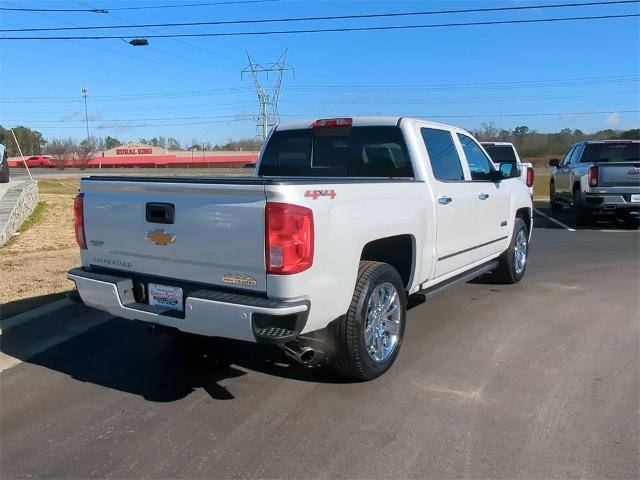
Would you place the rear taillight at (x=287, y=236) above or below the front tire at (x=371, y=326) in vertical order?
above

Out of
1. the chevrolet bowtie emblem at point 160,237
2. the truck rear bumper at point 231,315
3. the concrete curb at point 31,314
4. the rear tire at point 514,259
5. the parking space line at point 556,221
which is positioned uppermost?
the chevrolet bowtie emblem at point 160,237

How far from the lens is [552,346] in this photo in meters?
5.09

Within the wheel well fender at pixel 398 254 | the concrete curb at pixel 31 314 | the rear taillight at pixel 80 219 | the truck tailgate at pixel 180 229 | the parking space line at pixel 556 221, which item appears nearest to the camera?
the truck tailgate at pixel 180 229

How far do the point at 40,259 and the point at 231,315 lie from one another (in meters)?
6.21

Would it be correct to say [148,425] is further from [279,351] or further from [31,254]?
[31,254]

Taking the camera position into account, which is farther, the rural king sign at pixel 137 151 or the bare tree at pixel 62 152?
the rural king sign at pixel 137 151

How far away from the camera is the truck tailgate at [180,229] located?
3.49m

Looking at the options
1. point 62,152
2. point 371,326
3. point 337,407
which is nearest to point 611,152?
point 371,326

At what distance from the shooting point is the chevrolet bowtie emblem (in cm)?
384

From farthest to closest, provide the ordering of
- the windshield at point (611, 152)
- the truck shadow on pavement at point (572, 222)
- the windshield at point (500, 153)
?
the windshield at point (500, 153), the windshield at point (611, 152), the truck shadow on pavement at point (572, 222)

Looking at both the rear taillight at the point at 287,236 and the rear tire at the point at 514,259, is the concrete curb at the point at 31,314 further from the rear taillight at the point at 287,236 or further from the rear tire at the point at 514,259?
the rear tire at the point at 514,259

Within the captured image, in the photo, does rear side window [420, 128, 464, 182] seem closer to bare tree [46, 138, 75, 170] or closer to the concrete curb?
the concrete curb

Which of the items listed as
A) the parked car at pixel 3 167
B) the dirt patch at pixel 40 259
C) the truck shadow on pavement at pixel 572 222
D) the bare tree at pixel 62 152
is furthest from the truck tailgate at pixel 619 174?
the bare tree at pixel 62 152

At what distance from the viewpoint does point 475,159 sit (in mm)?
6375
